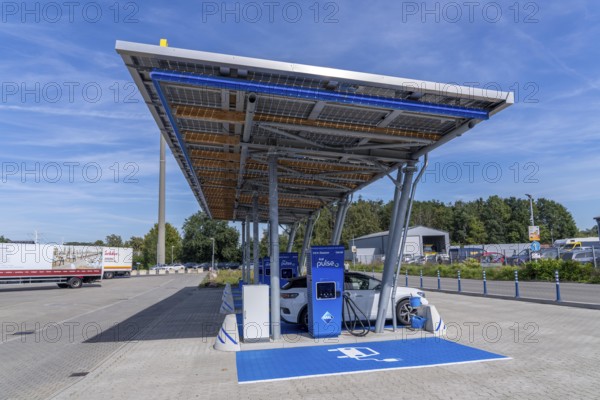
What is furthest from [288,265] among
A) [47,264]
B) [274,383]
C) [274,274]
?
[47,264]

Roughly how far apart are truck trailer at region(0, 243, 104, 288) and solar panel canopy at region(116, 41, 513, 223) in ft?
79.5

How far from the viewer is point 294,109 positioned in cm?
822

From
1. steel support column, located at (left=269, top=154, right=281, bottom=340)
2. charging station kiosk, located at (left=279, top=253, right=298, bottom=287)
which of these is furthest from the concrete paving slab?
charging station kiosk, located at (left=279, top=253, right=298, bottom=287)

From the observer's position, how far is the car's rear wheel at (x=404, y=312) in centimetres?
1077

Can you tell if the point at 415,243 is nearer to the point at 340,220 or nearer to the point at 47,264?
the point at 47,264

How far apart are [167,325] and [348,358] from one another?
660cm

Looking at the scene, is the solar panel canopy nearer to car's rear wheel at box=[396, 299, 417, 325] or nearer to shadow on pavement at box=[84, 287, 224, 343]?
car's rear wheel at box=[396, 299, 417, 325]

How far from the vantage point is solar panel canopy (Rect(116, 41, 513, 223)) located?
6762mm

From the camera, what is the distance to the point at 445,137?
933cm

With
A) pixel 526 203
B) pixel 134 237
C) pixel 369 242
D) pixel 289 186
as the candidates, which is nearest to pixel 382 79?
pixel 289 186

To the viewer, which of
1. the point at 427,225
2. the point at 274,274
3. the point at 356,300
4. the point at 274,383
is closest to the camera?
the point at 274,383

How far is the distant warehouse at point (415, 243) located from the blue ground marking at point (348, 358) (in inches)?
2026

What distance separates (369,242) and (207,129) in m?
63.5

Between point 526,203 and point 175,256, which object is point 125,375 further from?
point 526,203
